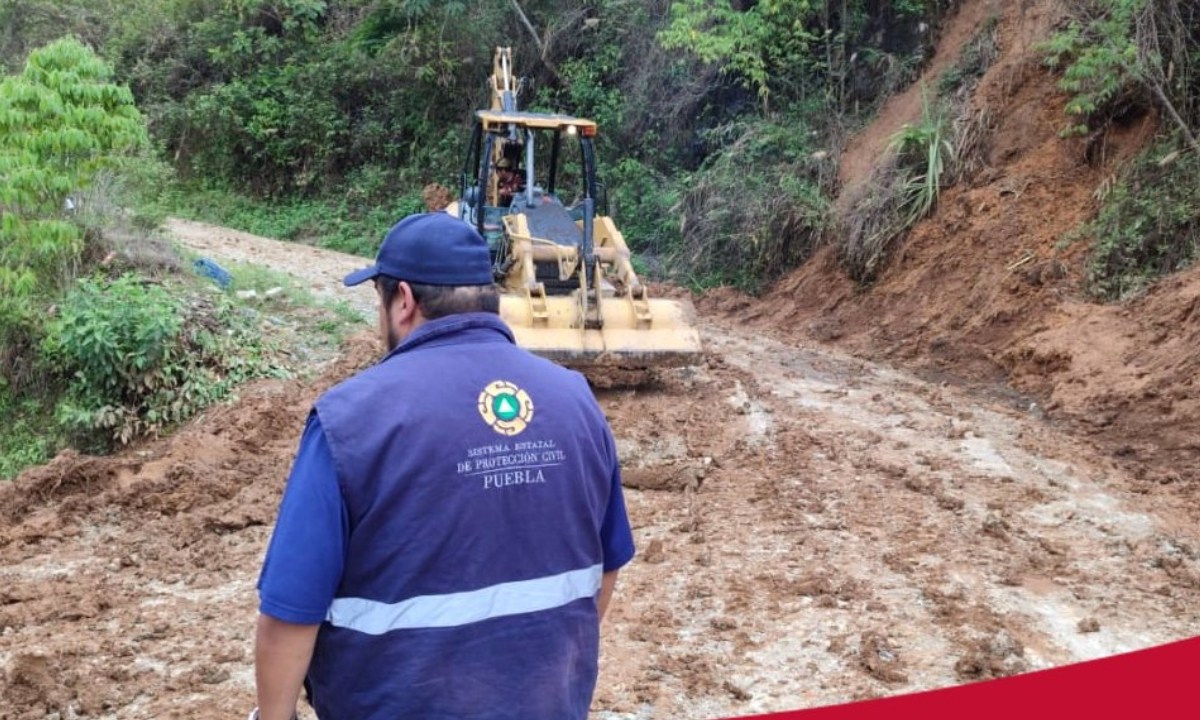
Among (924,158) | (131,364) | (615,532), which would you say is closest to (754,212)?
(924,158)

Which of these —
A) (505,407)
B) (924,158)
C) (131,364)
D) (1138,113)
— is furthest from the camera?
(924,158)

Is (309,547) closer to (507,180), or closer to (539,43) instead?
(507,180)

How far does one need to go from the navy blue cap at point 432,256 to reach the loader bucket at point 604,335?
6397 mm

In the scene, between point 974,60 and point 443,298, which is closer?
point 443,298

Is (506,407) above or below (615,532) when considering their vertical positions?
above

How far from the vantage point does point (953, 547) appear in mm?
5734

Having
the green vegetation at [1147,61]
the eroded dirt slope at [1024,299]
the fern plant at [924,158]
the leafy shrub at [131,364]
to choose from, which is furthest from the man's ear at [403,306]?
the fern plant at [924,158]

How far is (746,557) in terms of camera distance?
573 centimetres

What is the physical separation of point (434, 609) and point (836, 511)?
4.75 m

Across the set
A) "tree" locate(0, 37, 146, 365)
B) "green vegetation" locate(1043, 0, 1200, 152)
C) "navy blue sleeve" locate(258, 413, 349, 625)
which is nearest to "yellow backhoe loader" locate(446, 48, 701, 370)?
"tree" locate(0, 37, 146, 365)

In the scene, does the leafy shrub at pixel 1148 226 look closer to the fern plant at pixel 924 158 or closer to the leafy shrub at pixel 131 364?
the fern plant at pixel 924 158

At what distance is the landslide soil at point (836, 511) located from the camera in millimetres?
4559

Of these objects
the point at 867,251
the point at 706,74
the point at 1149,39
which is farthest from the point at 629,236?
the point at 1149,39

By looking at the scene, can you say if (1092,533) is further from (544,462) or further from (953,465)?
(544,462)
